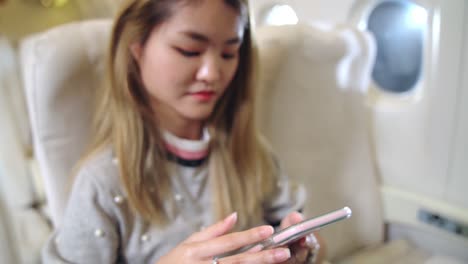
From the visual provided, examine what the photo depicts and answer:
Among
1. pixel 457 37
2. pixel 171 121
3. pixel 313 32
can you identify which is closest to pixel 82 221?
pixel 171 121

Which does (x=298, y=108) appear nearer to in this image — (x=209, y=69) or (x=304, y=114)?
(x=304, y=114)

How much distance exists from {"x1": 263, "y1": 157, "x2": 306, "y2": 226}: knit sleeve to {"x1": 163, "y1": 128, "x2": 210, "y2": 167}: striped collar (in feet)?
0.52

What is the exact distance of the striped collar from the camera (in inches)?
23.0

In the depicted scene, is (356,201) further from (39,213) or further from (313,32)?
(39,213)

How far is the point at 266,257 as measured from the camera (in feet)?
1.20

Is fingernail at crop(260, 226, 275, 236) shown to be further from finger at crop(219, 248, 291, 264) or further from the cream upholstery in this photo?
the cream upholstery

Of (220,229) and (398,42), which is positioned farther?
(398,42)

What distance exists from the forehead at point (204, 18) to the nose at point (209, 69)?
29 mm

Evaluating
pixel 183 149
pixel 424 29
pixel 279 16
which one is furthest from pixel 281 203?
pixel 424 29

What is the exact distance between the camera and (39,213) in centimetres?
69

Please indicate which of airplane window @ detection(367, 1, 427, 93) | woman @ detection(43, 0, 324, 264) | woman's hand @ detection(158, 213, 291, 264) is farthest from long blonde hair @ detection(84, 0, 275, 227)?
airplane window @ detection(367, 1, 427, 93)

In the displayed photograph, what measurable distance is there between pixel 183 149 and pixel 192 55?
15 centimetres

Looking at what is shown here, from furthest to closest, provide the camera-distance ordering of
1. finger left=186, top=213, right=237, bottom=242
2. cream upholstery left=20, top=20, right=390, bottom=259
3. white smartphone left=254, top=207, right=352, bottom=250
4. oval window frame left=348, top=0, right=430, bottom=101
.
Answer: oval window frame left=348, top=0, right=430, bottom=101, cream upholstery left=20, top=20, right=390, bottom=259, finger left=186, top=213, right=237, bottom=242, white smartphone left=254, top=207, right=352, bottom=250

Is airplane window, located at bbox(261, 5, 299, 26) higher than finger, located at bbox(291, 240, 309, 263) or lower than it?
higher
